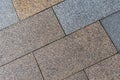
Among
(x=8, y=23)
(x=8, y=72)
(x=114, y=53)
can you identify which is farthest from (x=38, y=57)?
(x=114, y=53)

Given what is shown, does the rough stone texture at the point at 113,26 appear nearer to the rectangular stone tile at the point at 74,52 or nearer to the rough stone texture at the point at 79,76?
the rectangular stone tile at the point at 74,52

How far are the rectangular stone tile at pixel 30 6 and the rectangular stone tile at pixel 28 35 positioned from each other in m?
0.09

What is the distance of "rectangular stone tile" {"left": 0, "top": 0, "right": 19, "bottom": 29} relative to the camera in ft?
12.4

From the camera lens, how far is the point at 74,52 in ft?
11.1

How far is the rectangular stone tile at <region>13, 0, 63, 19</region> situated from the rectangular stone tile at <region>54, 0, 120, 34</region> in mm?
163

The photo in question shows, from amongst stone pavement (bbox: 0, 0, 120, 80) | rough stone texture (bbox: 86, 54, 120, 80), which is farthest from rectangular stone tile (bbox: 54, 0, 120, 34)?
rough stone texture (bbox: 86, 54, 120, 80)

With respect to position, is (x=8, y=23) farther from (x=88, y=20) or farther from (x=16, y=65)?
(x=88, y=20)

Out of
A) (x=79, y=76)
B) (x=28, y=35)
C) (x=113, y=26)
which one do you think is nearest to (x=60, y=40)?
(x=28, y=35)

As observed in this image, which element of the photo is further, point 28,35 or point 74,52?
point 28,35

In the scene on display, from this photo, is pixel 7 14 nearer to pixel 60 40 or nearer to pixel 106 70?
pixel 60 40

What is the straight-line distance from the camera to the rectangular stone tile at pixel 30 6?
379 cm

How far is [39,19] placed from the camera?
372cm

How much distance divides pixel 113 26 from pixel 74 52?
67 centimetres

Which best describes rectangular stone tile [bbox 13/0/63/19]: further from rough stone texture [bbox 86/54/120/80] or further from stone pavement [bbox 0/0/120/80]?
rough stone texture [bbox 86/54/120/80]
